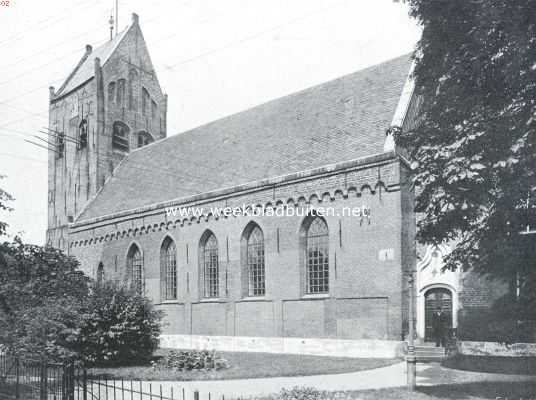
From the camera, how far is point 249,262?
2453cm

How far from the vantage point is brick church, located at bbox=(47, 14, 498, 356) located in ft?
65.6

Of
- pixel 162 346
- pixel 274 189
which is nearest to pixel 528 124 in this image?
pixel 274 189

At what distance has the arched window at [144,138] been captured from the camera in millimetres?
38750

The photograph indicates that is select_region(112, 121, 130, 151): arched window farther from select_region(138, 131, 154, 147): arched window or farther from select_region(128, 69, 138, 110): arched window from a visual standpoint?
A: select_region(128, 69, 138, 110): arched window

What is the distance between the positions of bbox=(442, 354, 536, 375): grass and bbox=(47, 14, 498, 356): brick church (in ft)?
6.51

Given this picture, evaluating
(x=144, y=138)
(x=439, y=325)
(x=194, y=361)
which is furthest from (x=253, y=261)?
(x=144, y=138)

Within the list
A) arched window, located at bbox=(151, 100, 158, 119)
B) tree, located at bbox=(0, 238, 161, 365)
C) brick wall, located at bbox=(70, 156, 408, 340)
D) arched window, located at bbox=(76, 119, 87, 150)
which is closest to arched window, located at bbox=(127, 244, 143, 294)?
brick wall, located at bbox=(70, 156, 408, 340)

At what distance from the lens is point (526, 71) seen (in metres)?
11.1

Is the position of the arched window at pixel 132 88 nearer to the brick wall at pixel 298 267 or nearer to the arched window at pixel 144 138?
the arched window at pixel 144 138

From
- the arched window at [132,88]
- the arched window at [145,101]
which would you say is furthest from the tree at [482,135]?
the arched window at [145,101]

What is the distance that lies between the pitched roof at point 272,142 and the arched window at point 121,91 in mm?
4126

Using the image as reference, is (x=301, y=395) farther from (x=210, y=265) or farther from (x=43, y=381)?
(x=210, y=265)

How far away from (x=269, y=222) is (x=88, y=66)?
2292cm

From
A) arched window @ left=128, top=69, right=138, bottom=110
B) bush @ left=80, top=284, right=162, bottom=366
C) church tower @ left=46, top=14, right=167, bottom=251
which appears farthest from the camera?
arched window @ left=128, top=69, right=138, bottom=110
